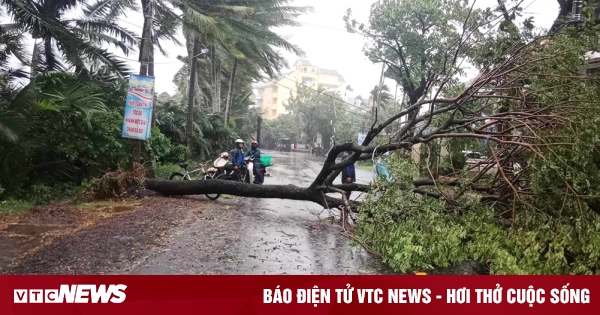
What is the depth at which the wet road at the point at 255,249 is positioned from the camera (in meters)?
4.69

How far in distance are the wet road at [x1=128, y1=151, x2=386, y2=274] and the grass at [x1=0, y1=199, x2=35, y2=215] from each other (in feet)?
9.81

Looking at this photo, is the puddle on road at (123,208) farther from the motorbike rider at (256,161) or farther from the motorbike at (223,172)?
the motorbike rider at (256,161)

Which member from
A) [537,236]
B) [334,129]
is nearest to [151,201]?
[537,236]

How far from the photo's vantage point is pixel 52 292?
3168 millimetres

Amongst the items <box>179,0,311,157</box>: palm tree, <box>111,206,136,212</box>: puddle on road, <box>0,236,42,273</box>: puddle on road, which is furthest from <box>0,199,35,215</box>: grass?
<box>179,0,311,157</box>: palm tree

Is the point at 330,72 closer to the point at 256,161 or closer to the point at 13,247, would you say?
the point at 256,161

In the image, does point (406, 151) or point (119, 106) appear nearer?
point (406, 151)

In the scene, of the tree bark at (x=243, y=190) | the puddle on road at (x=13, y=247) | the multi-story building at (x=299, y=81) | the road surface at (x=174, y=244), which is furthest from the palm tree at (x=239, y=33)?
the multi-story building at (x=299, y=81)

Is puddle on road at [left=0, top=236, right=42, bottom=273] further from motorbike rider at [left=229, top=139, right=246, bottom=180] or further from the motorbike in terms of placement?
motorbike rider at [left=229, top=139, right=246, bottom=180]

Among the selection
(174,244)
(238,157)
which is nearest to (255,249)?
(174,244)

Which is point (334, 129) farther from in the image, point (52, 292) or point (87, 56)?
point (52, 292)

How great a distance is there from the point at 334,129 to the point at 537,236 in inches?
1551

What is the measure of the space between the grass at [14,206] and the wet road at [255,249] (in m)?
2.99

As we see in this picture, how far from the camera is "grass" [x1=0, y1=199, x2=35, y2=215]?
691 centimetres
